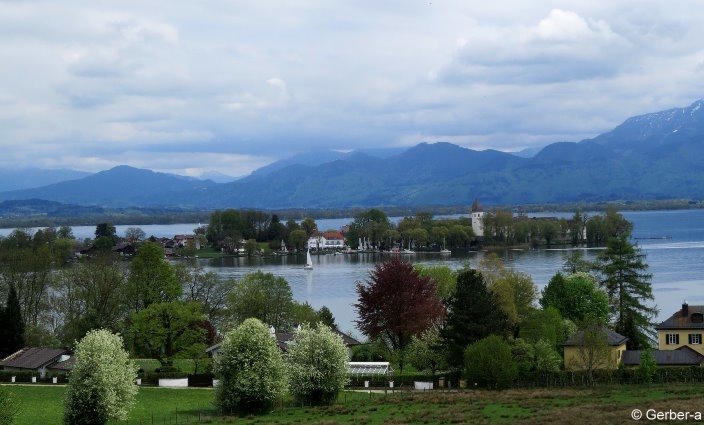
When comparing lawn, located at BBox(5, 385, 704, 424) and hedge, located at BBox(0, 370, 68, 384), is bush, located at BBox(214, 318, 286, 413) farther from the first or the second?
hedge, located at BBox(0, 370, 68, 384)

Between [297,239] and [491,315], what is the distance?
122 metres

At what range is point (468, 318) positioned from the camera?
40.0m

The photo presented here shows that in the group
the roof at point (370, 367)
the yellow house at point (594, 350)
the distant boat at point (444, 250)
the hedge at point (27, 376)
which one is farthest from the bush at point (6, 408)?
the distant boat at point (444, 250)

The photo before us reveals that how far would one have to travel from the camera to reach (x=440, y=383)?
38938mm

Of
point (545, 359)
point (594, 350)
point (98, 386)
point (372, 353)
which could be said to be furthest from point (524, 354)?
point (98, 386)

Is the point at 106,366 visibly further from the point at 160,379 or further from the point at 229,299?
the point at 229,299

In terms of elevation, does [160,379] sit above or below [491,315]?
below

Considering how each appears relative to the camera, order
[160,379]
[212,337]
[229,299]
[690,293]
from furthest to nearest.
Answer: [690,293]
[229,299]
[212,337]
[160,379]

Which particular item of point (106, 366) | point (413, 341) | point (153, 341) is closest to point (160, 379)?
point (153, 341)

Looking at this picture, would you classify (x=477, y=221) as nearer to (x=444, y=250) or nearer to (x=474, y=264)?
(x=444, y=250)

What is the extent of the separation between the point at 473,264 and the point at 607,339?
65316mm

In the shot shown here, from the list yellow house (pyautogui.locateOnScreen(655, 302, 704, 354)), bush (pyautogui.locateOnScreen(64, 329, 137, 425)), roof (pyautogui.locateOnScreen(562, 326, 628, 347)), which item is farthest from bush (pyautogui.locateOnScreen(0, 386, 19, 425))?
yellow house (pyautogui.locateOnScreen(655, 302, 704, 354))

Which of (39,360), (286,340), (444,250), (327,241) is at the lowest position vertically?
(39,360)

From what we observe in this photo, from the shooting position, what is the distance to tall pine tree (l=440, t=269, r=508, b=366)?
39.9 meters
